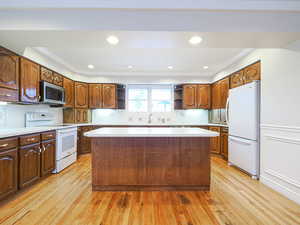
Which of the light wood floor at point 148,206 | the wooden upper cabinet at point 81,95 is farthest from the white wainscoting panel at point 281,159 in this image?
the wooden upper cabinet at point 81,95

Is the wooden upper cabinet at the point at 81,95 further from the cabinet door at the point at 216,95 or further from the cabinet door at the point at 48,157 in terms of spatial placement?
the cabinet door at the point at 216,95

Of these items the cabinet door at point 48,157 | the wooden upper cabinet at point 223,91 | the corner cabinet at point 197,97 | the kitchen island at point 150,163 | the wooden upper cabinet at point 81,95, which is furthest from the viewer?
the corner cabinet at point 197,97

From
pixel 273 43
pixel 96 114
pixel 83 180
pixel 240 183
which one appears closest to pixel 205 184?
pixel 240 183

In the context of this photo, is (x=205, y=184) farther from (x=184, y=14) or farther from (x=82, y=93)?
(x=82, y=93)

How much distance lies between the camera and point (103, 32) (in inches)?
78.9

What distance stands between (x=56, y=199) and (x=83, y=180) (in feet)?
2.11

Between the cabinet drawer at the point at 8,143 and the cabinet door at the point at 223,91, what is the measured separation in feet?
14.5

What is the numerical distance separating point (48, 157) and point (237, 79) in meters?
4.25

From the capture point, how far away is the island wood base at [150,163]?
2.43m

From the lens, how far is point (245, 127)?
310 cm

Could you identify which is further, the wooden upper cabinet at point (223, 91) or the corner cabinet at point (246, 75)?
the wooden upper cabinet at point (223, 91)

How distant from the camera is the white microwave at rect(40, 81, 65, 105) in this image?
3.15 meters

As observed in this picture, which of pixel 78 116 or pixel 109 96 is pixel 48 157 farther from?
pixel 109 96

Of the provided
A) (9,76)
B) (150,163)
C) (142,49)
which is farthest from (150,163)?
(9,76)
